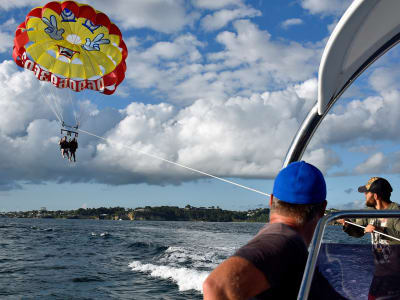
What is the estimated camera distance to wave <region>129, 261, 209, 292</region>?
14398 millimetres

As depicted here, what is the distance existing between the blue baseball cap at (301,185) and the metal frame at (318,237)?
10 centimetres

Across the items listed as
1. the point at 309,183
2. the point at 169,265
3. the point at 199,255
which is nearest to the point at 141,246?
the point at 199,255

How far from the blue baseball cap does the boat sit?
38.6 inches

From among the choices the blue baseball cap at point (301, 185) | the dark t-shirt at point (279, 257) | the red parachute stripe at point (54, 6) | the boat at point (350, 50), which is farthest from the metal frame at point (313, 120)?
the red parachute stripe at point (54, 6)

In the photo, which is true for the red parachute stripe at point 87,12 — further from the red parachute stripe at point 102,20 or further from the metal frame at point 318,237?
the metal frame at point 318,237

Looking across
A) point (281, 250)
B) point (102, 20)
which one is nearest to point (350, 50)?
point (281, 250)

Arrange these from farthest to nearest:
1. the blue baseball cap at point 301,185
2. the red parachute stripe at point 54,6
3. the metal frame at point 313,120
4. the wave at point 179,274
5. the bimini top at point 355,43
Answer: the wave at point 179,274, the red parachute stripe at point 54,6, the metal frame at point 313,120, the bimini top at point 355,43, the blue baseball cap at point 301,185

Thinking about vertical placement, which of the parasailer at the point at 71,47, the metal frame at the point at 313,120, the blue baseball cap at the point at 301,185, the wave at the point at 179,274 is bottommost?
the wave at the point at 179,274

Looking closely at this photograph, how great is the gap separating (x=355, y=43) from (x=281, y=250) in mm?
1497

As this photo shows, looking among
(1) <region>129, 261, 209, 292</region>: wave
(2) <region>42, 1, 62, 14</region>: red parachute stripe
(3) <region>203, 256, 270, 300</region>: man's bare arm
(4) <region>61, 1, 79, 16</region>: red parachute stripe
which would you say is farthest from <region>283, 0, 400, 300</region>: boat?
(2) <region>42, 1, 62, 14</region>: red parachute stripe

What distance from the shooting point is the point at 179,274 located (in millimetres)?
16281

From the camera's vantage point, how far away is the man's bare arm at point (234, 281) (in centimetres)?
129

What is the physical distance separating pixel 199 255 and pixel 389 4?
20.7 m

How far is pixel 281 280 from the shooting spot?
4.59 feet
